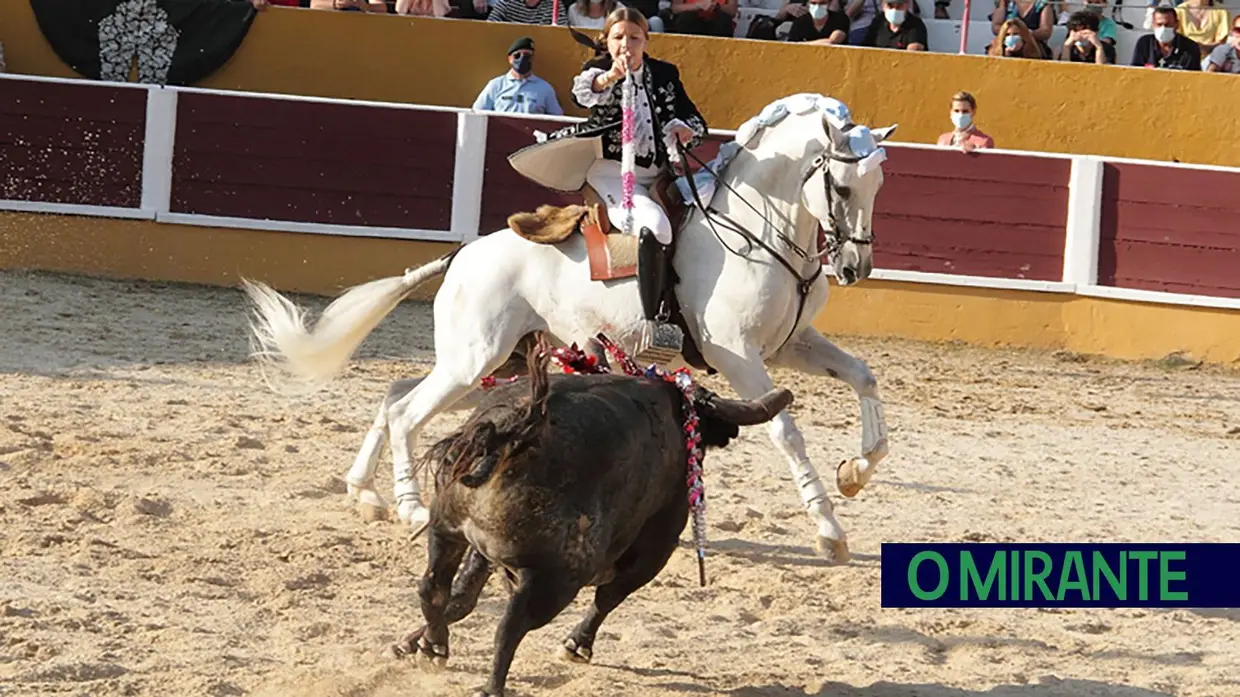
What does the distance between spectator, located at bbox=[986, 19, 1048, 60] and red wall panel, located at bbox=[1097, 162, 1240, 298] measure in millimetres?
1540

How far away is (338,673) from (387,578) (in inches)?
44.5

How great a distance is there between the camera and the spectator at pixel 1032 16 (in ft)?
44.1

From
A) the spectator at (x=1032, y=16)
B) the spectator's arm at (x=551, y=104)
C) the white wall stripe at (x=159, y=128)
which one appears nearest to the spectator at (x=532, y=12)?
the spectator's arm at (x=551, y=104)

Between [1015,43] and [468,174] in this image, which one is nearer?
[468,174]

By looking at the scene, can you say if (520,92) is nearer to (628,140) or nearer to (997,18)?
(997,18)

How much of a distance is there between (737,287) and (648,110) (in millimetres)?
731

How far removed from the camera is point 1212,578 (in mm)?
5023

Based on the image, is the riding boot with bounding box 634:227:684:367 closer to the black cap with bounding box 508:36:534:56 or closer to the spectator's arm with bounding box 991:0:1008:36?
the black cap with bounding box 508:36:534:56

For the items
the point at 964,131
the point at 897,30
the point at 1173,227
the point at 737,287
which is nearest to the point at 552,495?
the point at 737,287

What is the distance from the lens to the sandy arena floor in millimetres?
4863

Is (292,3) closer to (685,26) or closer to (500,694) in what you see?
(685,26)


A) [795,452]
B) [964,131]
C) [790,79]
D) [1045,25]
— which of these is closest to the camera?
[795,452]

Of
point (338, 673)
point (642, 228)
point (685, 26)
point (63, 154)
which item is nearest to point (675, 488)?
point (338, 673)

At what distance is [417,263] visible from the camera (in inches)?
476
